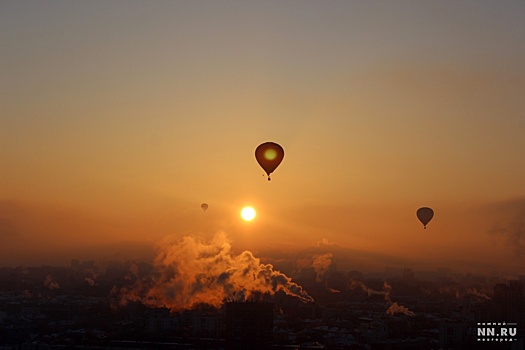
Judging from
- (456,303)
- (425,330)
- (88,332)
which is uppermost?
(456,303)

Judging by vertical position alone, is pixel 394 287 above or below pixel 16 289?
above

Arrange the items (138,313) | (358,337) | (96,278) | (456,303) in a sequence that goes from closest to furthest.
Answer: (358,337) → (138,313) → (456,303) → (96,278)

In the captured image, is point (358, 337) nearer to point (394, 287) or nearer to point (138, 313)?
point (138, 313)

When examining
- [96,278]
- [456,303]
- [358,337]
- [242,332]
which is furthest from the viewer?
[96,278]

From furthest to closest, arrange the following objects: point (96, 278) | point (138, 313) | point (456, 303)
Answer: point (96, 278) → point (456, 303) → point (138, 313)

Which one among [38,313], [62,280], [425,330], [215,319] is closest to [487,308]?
[425,330]

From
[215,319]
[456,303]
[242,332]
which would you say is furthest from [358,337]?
[456,303]

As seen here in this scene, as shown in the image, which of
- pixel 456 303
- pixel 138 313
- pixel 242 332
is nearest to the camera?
pixel 242 332

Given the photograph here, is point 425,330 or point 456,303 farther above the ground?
point 456,303

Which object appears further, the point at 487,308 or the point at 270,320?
the point at 487,308

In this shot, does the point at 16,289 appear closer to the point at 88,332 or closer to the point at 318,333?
the point at 88,332
